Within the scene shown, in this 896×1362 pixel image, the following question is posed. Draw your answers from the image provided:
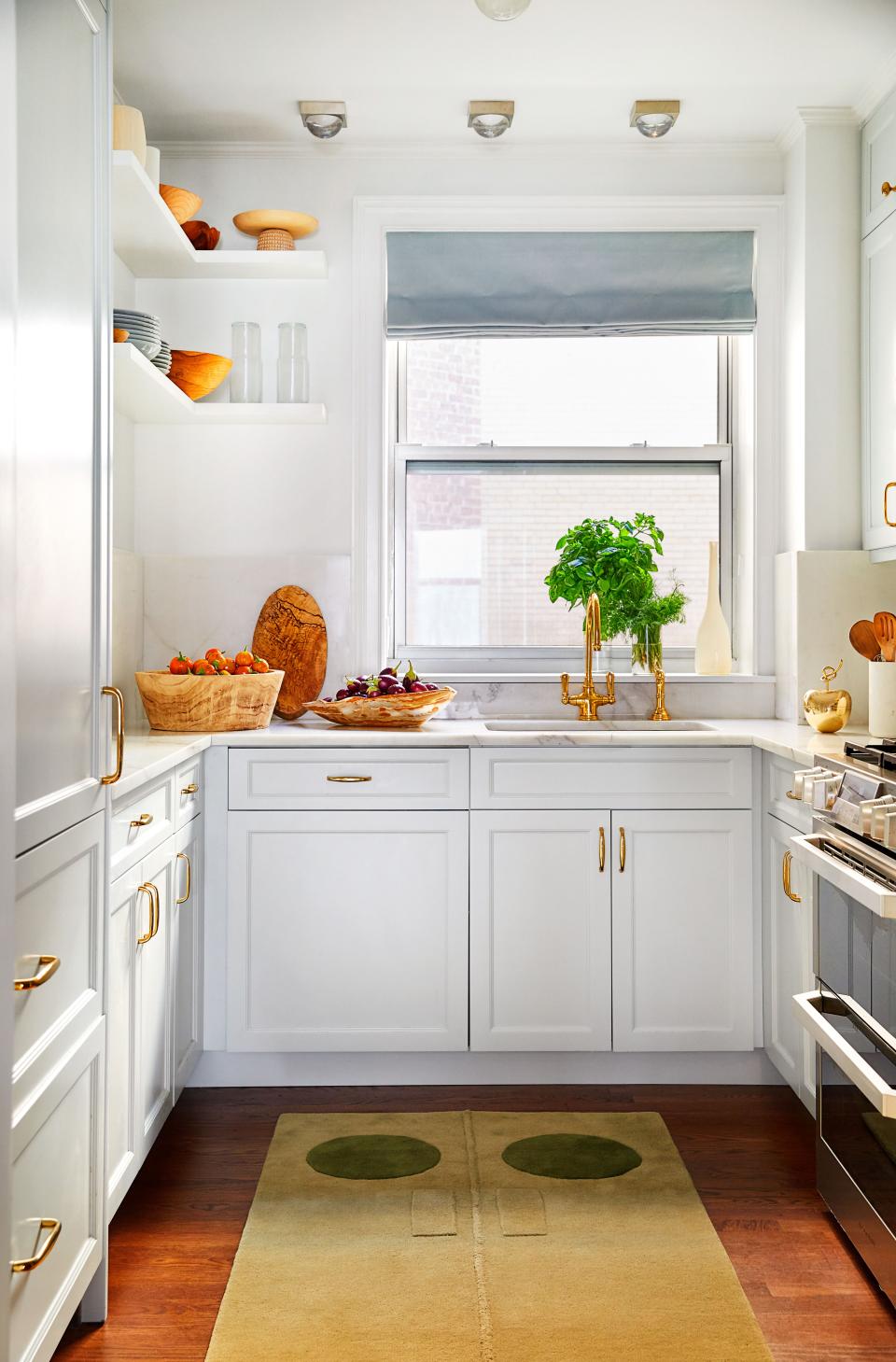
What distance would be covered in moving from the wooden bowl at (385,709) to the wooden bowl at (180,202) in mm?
1396

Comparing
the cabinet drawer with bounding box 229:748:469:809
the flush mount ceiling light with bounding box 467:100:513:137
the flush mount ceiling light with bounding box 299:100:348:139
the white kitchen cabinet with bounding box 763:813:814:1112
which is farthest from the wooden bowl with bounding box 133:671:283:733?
the flush mount ceiling light with bounding box 467:100:513:137

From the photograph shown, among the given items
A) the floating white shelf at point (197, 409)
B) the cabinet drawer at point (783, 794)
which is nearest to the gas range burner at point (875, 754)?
the cabinet drawer at point (783, 794)

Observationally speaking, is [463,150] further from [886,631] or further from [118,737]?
[118,737]

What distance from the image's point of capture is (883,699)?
8.41ft

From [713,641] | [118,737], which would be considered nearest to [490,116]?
[713,641]

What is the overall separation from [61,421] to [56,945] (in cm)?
77

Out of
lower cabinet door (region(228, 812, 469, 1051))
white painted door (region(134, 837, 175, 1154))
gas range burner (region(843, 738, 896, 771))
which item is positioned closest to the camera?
gas range burner (region(843, 738, 896, 771))

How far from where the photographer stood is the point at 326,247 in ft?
11.1

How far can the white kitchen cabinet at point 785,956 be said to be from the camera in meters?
2.50

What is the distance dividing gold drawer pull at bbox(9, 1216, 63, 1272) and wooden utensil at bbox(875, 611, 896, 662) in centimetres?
209

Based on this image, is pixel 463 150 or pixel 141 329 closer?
pixel 141 329

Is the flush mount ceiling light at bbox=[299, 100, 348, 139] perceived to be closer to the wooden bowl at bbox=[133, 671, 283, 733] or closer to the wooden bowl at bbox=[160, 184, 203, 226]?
the wooden bowl at bbox=[160, 184, 203, 226]

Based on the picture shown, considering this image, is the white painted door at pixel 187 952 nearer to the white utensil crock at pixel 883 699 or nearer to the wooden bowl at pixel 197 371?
the wooden bowl at pixel 197 371

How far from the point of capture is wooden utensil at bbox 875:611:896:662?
2643 mm
